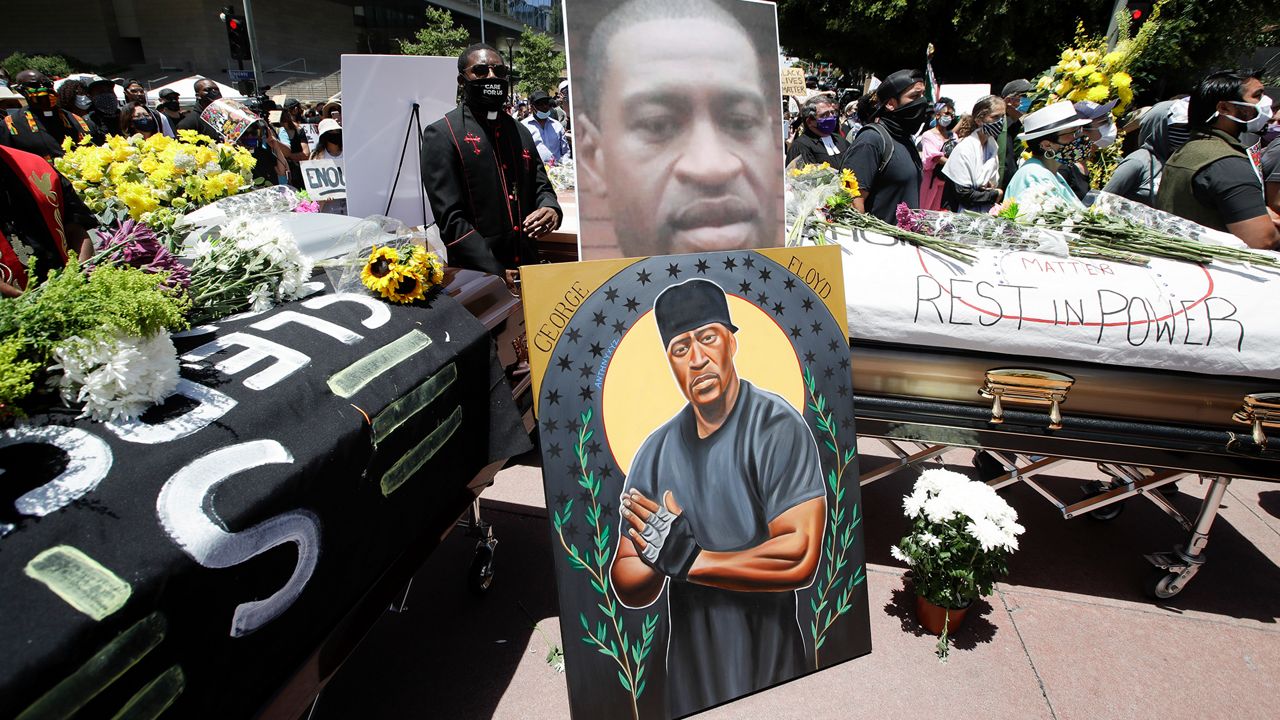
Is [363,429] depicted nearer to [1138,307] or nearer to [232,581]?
[232,581]

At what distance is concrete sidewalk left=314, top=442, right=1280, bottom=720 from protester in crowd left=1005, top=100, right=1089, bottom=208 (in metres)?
1.80

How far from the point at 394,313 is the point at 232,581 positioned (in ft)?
3.42

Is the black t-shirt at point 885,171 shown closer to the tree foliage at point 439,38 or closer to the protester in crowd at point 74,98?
the protester in crowd at point 74,98

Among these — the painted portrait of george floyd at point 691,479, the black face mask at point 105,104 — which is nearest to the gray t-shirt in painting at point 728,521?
the painted portrait of george floyd at point 691,479

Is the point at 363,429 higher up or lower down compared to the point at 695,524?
higher up

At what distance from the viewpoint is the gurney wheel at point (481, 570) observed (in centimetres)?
280

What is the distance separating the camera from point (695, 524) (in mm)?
1850

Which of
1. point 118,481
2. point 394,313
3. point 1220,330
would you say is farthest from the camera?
point 1220,330

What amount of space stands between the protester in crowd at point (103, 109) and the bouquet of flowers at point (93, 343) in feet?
29.5

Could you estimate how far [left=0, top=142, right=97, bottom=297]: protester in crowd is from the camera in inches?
80.7

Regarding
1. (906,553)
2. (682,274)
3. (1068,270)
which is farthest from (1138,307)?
(682,274)

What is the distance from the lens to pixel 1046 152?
13.3ft

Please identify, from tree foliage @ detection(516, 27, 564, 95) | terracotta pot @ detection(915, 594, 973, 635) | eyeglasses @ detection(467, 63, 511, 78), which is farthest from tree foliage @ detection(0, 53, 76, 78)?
terracotta pot @ detection(915, 594, 973, 635)

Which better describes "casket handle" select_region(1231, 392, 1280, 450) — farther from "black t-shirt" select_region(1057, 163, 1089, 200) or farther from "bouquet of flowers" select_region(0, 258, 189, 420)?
"bouquet of flowers" select_region(0, 258, 189, 420)
